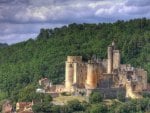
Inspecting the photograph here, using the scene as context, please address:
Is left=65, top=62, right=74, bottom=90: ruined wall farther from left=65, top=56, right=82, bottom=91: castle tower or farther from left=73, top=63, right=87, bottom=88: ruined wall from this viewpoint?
left=73, top=63, right=87, bottom=88: ruined wall

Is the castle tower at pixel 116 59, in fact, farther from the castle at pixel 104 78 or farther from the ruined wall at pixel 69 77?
the ruined wall at pixel 69 77

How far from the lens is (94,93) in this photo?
69062 mm

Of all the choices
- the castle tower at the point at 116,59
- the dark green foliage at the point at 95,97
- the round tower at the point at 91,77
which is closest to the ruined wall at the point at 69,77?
the round tower at the point at 91,77

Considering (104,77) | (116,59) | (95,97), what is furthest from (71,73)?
(95,97)

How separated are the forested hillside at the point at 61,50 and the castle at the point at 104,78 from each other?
229 inches

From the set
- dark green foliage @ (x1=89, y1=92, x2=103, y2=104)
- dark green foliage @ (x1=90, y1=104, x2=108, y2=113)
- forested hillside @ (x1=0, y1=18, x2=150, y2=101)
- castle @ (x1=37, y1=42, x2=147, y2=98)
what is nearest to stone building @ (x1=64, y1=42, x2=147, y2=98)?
castle @ (x1=37, y1=42, x2=147, y2=98)

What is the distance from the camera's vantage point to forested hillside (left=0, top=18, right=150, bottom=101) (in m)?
84.5

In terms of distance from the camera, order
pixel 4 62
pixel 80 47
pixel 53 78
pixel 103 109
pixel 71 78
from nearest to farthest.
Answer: pixel 103 109, pixel 71 78, pixel 53 78, pixel 80 47, pixel 4 62

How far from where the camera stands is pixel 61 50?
91.1 meters

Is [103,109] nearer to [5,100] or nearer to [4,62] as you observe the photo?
[5,100]

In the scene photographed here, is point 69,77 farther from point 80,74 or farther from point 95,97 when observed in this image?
point 95,97

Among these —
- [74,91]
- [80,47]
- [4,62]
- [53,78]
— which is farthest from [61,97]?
[4,62]

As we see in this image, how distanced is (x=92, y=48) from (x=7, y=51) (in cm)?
1702

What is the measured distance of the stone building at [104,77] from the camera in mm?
69938
